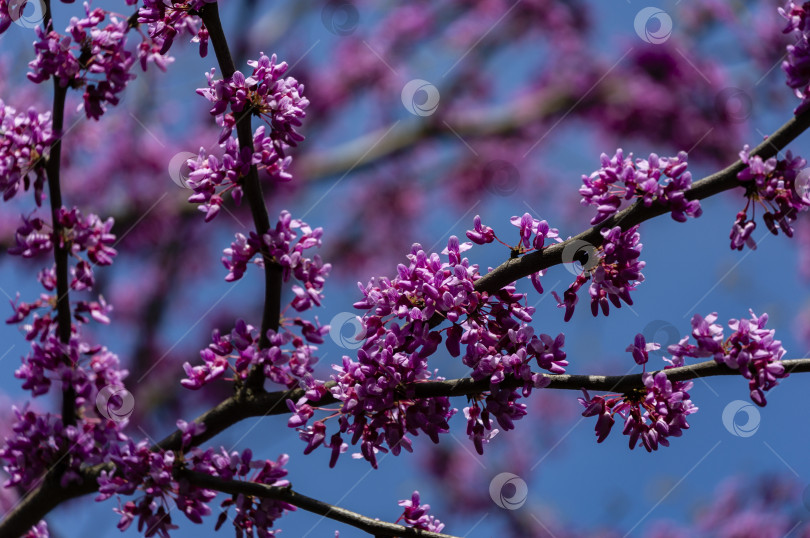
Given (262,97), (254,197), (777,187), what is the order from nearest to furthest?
(777,187) < (262,97) < (254,197)

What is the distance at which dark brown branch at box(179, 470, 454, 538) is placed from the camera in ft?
8.64

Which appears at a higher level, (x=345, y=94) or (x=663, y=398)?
(x=345, y=94)

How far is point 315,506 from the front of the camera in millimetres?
2633

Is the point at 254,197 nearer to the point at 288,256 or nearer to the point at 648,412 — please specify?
the point at 288,256

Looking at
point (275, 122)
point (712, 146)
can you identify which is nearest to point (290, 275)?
point (275, 122)

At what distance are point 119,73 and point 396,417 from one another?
2.04 metres

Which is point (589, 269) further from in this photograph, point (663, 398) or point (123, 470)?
point (123, 470)

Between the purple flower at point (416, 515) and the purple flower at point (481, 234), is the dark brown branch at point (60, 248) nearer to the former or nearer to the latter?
the purple flower at point (416, 515)

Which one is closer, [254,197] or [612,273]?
[612,273]

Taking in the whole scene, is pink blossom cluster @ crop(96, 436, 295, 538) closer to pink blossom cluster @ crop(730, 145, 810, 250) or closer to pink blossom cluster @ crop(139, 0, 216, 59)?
pink blossom cluster @ crop(139, 0, 216, 59)

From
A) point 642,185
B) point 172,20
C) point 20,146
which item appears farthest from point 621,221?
point 20,146

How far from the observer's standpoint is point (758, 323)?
2.52 m

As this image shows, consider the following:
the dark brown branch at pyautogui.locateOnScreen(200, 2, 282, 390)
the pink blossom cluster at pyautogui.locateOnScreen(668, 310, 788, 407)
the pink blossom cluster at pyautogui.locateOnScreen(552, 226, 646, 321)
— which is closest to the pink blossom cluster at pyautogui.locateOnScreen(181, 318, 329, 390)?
the dark brown branch at pyautogui.locateOnScreen(200, 2, 282, 390)

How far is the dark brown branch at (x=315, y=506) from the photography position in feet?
8.64
